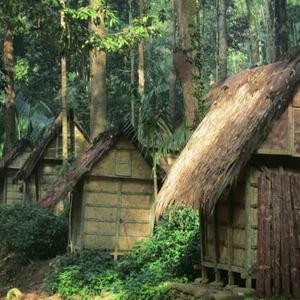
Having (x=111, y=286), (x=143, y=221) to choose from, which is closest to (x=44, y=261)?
(x=143, y=221)

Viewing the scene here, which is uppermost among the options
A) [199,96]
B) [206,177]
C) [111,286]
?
[199,96]

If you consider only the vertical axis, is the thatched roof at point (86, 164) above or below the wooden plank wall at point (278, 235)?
above

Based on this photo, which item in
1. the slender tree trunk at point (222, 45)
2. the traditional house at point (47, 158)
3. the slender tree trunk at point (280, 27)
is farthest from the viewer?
the slender tree trunk at point (222, 45)

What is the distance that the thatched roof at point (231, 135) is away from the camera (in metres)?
9.72

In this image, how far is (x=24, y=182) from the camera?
23688 mm

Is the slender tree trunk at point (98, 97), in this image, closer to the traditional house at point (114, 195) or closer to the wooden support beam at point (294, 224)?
the traditional house at point (114, 195)

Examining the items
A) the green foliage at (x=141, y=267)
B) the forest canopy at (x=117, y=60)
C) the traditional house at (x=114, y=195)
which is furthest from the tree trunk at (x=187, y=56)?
the traditional house at (x=114, y=195)

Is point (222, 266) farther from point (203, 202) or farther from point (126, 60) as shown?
point (126, 60)

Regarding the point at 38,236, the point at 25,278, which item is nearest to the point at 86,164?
the point at 38,236

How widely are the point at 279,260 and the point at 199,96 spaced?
4.42m

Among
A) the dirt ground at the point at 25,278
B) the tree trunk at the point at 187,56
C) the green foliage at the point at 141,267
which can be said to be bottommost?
the dirt ground at the point at 25,278

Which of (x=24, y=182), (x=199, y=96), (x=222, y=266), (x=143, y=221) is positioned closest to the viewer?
(x=222, y=266)

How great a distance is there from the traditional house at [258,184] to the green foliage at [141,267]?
1.49m

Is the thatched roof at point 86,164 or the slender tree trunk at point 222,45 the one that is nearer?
the thatched roof at point 86,164
